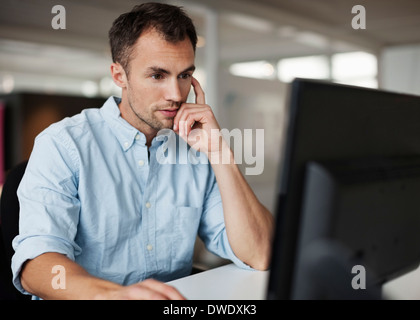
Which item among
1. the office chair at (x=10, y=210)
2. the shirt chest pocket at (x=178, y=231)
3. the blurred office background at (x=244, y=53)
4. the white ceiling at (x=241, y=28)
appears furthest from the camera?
the white ceiling at (x=241, y=28)

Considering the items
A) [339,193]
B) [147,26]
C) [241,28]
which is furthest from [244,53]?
[339,193]

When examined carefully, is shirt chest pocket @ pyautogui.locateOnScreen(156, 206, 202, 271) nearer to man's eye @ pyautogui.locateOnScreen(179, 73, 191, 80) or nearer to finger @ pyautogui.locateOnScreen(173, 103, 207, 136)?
finger @ pyautogui.locateOnScreen(173, 103, 207, 136)

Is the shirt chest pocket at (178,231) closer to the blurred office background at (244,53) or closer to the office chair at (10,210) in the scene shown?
the office chair at (10,210)

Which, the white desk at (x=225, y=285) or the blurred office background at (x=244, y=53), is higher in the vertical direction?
the blurred office background at (x=244, y=53)

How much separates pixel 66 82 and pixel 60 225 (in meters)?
12.4

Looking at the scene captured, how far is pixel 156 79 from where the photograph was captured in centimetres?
147

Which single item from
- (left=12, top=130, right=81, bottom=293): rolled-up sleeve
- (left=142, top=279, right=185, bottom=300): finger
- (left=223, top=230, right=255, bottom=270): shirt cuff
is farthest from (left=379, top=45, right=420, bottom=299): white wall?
(left=142, top=279, right=185, bottom=300): finger

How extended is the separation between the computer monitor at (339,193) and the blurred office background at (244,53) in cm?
195

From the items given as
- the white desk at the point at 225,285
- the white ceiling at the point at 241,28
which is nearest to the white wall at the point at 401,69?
the white ceiling at the point at 241,28

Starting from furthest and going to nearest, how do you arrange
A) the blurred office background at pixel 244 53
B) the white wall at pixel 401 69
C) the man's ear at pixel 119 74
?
the white wall at pixel 401 69
the blurred office background at pixel 244 53
the man's ear at pixel 119 74

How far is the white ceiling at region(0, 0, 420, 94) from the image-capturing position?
5.65 meters

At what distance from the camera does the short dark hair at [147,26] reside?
1440mm

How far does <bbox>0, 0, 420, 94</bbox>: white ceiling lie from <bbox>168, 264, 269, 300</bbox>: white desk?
11.6 feet

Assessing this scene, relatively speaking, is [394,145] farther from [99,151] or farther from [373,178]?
[99,151]
